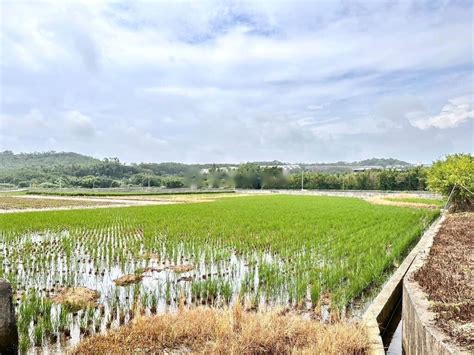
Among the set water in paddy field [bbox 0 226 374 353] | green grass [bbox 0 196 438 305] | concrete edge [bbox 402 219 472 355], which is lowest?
water in paddy field [bbox 0 226 374 353]

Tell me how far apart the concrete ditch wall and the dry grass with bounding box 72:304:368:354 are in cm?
80

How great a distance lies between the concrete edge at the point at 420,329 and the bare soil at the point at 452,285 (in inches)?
3.3

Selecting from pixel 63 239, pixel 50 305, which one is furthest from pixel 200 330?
pixel 63 239

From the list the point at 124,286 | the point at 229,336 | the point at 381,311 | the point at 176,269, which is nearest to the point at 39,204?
the point at 176,269

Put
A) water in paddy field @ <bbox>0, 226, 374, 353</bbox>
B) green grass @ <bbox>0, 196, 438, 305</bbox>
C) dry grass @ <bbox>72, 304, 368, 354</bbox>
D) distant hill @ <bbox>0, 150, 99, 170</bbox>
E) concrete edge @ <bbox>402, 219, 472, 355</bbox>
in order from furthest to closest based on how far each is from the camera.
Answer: distant hill @ <bbox>0, 150, 99, 170</bbox> → green grass @ <bbox>0, 196, 438, 305</bbox> → water in paddy field @ <bbox>0, 226, 374, 353</bbox> → dry grass @ <bbox>72, 304, 368, 354</bbox> → concrete edge @ <bbox>402, 219, 472, 355</bbox>

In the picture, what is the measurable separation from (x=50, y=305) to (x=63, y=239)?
772 cm

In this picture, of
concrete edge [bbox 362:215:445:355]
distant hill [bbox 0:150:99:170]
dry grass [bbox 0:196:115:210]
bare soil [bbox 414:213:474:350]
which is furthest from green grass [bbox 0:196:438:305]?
distant hill [bbox 0:150:99:170]

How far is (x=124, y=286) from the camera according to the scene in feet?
24.6

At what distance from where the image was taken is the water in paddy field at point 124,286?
215 inches

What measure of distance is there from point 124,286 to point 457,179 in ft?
58.2

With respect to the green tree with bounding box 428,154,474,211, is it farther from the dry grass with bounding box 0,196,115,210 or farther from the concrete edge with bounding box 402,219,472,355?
the dry grass with bounding box 0,196,115,210

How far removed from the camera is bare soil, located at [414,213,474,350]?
3.86 meters

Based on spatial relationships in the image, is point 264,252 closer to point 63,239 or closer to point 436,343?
point 63,239

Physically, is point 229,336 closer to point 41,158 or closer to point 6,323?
point 6,323
